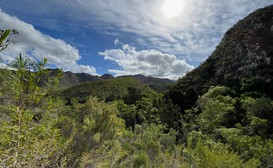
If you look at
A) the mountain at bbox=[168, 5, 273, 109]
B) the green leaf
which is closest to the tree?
the green leaf

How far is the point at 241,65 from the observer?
40.2 meters

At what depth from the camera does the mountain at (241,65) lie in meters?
34.4

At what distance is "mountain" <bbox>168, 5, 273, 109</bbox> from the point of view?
34375mm

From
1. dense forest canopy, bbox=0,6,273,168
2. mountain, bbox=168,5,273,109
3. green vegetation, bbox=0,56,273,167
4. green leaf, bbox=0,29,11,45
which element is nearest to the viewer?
green leaf, bbox=0,29,11,45

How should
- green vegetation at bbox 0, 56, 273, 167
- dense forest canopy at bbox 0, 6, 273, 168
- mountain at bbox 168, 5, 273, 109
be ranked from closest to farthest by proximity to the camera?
1. green vegetation at bbox 0, 56, 273, 167
2. dense forest canopy at bbox 0, 6, 273, 168
3. mountain at bbox 168, 5, 273, 109

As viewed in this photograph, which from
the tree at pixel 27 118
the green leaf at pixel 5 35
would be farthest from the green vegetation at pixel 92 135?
the green leaf at pixel 5 35

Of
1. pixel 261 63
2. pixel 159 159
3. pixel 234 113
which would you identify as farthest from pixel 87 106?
pixel 261 63

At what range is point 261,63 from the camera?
37844 millimetres

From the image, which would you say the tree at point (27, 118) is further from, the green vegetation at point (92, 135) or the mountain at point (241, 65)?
the mountain at point (241, 65)

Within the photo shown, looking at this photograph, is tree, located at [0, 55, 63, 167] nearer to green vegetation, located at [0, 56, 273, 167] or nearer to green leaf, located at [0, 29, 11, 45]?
green vegetation, located at [0, 56, 273, 167]

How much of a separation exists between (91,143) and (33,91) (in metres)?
5.72

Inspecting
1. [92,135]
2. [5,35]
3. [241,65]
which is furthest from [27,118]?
[241,65]

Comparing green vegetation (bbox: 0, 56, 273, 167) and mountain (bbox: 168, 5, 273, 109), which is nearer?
green vegetation (bbox: 0, 56, 273, 167)

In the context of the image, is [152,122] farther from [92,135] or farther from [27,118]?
[27,118]
